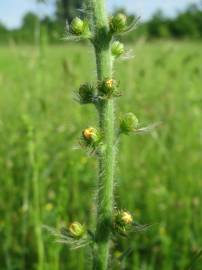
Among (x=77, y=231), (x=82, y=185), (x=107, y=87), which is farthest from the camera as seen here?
(x=82, y=185)

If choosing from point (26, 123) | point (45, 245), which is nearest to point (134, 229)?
point (26, 123)

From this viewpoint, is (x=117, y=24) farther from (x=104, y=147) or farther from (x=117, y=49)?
(x=104, y=147)

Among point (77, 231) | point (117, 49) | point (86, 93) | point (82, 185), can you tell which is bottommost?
point (82, 185)

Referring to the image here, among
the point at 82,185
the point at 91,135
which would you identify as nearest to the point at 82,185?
the point at 82,185

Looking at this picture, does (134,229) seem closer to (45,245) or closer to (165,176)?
(45,245)

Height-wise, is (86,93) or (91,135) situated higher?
(86,93)

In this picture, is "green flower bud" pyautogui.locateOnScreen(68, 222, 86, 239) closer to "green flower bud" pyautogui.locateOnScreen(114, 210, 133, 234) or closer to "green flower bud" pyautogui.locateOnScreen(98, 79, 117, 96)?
"green flower bud" pyautogui.locateOnScreen(114, 210, 133, 234)
